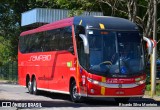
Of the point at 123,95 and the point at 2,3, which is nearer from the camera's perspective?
the point at 123,95

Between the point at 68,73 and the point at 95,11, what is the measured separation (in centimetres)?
1496

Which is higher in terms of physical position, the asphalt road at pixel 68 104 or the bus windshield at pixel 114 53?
the bus windshield at pixel 114 53

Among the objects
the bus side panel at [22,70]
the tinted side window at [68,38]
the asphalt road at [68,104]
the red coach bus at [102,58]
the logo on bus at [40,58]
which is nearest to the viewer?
the asphalt road at [68,104]

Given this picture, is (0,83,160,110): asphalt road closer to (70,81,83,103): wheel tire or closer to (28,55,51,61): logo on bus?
(70,81,83,103): wheel tire

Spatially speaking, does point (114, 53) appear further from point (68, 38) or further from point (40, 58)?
point (40, 58)

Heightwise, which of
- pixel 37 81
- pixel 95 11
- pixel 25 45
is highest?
pixel 95 11

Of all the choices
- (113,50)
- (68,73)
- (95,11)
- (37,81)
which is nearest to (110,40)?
(113,50)

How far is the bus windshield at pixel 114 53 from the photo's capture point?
1660cm

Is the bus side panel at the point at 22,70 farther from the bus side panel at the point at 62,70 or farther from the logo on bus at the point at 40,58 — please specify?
the bus side panel at the point at 62,70

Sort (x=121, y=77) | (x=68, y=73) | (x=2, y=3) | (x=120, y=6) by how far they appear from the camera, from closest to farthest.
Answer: (x=121, y=77)
(x=68, y=73)
(x=120, y=6)
(x=2, y=3)

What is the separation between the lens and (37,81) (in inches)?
920

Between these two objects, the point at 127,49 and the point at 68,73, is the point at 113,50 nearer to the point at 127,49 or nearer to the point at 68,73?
the point at 127,49

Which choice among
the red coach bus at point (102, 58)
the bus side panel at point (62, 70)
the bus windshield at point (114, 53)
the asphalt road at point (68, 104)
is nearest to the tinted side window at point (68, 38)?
the red coach bus at point (102, 58)

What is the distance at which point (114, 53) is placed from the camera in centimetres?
1683
